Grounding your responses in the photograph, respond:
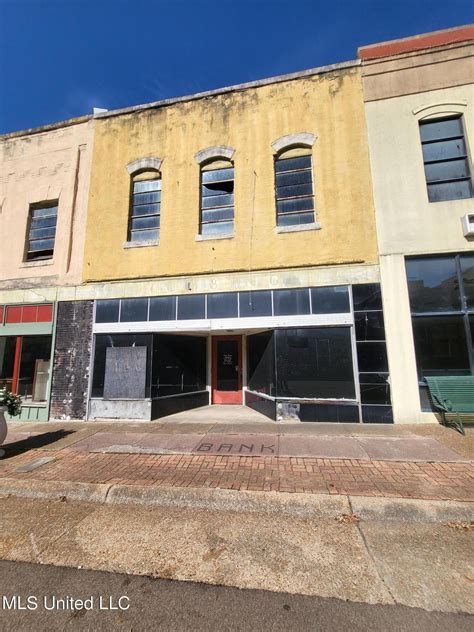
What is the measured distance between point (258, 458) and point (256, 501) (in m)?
1.46

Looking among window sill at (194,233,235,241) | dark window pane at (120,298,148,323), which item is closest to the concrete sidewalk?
dark window pane at (120,298,148,323)

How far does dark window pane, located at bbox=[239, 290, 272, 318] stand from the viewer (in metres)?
8.85

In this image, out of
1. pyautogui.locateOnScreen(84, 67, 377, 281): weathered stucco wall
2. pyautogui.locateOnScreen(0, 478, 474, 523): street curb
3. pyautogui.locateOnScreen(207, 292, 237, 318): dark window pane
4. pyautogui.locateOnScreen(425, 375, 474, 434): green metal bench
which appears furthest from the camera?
pyautogui.locateOnScreen(207, 292, 237, 318): dark window pane

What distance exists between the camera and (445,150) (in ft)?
28.3

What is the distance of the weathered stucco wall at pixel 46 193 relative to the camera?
34.1 feet

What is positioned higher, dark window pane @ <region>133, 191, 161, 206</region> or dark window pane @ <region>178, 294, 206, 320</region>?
dark window pane @ <region>133, 191, 161, 206</region>

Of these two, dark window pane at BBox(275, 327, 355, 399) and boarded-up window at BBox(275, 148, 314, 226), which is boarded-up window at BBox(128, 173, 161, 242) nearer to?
boarded-up window at BBox(275, 148, 314, 226)

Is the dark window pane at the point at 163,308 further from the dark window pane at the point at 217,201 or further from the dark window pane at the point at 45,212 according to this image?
the dark window pane at the point at 45,212

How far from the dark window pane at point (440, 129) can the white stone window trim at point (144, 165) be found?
7.44 meters

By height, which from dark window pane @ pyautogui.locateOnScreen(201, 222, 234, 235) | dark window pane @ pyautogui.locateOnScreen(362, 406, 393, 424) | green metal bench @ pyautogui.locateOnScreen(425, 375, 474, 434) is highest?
dark window pane @ pyautogui.locateOnScreen(201, 222, 234, 235)

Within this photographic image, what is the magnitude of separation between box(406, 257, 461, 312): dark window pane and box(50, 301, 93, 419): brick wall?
8904 mm

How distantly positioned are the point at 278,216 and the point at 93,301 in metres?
5.97

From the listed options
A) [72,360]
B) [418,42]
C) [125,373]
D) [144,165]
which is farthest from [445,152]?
[72,360]

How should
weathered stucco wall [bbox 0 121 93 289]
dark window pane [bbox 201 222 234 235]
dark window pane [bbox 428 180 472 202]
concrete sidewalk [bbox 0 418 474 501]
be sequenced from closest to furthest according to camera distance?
1. concrete sidewalk [bbox 0 418 474 501]
2. dark window pane [bbox 428 180 472 202]
3. dark window pane [bbox 201 222 234 235]
4. weathered stucco wall [bbox 0 121 93 289]
